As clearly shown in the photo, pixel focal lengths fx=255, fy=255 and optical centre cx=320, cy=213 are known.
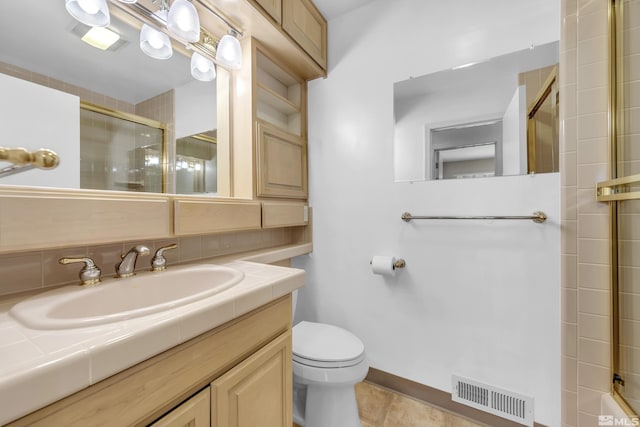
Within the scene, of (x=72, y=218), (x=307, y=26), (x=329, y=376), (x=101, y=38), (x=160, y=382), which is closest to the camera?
(x=160, y=382)

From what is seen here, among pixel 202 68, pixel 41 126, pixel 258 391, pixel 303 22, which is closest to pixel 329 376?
pixel 258 391

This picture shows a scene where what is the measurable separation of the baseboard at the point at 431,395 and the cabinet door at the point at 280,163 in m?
1.21

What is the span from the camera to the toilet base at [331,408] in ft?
3.75

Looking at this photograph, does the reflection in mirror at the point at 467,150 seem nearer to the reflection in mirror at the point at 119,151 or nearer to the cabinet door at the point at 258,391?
the cabinet door at the point at 258,391

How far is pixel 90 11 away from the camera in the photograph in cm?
89

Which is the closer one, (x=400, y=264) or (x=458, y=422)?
(x=458, y=422)

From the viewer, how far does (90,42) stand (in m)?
0.92

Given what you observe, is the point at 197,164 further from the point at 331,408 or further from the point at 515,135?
the point at 515,135

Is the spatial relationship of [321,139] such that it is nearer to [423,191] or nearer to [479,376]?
[423,191]

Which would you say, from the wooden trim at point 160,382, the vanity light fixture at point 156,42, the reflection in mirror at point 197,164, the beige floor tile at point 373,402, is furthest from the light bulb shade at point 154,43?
the beige floor tile at point 373,402

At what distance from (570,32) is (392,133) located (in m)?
Result: 0.81

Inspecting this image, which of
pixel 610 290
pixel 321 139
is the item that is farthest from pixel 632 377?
pixel 321 139

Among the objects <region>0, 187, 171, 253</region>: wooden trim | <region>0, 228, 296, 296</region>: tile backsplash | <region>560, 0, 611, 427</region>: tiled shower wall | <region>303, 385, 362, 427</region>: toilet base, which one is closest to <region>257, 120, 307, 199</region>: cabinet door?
<region>0, 228, 296, 296</region>: tile backsplash

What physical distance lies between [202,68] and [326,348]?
151 cm
